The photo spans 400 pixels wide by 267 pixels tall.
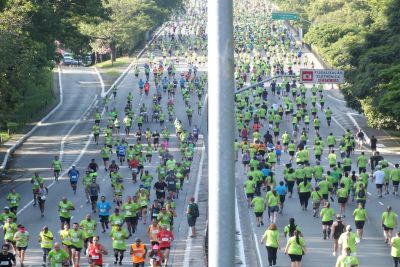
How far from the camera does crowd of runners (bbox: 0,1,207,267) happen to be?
23.9 metres

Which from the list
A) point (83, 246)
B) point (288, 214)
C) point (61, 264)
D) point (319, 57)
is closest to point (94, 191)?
point (288, 214)

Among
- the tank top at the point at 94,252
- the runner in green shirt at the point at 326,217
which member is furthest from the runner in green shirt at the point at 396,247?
the tank top at the point at 94,252

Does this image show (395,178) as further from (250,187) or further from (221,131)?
(221,131)

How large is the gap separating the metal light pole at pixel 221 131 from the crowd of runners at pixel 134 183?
1396cm

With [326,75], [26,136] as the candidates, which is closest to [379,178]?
[326,75]

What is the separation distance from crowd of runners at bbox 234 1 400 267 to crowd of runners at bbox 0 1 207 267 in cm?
251

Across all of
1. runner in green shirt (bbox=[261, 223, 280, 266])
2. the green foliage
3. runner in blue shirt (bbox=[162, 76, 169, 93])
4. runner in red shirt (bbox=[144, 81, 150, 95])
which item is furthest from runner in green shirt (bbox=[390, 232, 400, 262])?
Answer: runner in blue shirt (bbox=[162, 76, 169, 93])

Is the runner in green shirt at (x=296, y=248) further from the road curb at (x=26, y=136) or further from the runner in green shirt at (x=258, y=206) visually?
the road curb at (x=26, y=136)

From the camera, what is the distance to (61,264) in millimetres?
21797

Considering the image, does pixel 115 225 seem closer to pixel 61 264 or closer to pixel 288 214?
pixel 61 264

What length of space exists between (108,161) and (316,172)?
44.7ft

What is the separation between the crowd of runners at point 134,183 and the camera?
940 inches

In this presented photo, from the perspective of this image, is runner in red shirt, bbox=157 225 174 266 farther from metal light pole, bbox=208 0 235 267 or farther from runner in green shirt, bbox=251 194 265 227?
metal light pole, bbox=208 0 235 267

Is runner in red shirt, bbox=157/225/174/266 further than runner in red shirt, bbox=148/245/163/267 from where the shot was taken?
Yes
